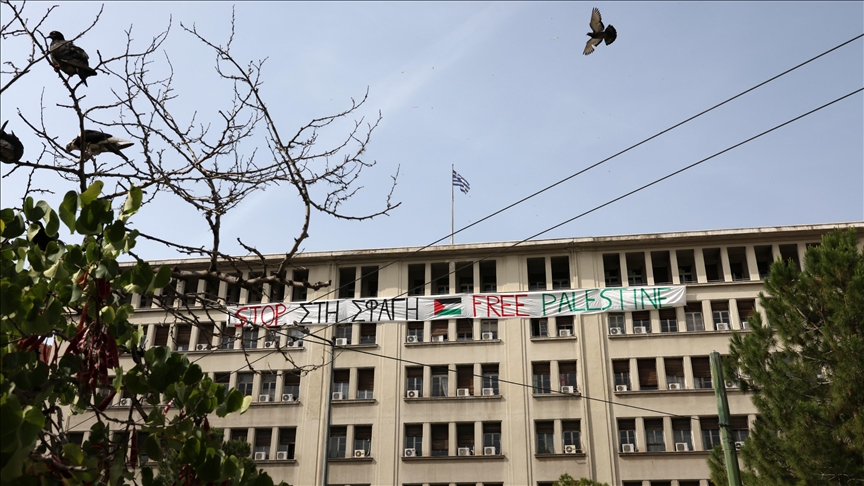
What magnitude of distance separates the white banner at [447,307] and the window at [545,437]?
9.34 metres

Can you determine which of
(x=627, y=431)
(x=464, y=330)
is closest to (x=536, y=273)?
(x=464, y=330)

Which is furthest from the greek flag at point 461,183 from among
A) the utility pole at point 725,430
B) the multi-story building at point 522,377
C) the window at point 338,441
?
the utility pole at point 725,430

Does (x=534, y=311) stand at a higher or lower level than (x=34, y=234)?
higher

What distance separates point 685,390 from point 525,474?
7.00 meters

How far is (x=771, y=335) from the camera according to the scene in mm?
19141

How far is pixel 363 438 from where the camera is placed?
3369 centimetres

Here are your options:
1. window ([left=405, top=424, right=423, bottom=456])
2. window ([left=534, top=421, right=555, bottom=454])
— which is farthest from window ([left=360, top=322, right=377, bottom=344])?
window ([left=534, top=421, right=555, bottom=454])

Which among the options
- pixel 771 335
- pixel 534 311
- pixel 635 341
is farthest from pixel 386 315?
pixel 635 341

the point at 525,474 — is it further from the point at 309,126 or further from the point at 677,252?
the point at 309,126

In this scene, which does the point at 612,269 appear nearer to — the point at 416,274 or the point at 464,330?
the point at 464,330

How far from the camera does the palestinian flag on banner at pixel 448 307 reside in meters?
23.2

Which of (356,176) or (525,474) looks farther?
(525,474)

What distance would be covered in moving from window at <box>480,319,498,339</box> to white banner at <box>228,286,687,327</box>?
10.4 meters

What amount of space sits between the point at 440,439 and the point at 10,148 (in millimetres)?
29263
